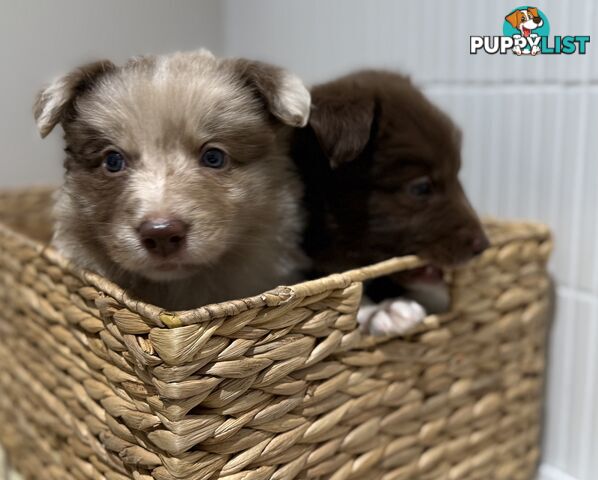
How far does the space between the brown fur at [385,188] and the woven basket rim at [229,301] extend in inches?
4.2

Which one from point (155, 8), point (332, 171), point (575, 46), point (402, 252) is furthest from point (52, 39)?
point (575, 46)

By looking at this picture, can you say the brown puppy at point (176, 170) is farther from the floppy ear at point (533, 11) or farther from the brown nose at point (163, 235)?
the floppy ear at point (533, 11)

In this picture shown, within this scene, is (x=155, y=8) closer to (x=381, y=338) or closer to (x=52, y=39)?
(x=52, y=39)

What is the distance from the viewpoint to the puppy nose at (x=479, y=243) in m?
1.39

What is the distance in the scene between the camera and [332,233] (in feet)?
4.86

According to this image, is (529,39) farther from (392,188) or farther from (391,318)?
(391,318)

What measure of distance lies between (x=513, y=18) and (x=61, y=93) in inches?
40.2

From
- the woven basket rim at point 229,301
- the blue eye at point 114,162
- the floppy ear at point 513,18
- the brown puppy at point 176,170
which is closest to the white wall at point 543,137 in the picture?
the floppy ear at point 513,18

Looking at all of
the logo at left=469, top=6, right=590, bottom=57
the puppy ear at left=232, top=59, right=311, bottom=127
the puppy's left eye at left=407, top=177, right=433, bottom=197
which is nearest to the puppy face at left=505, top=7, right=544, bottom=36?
the logo at left=469, top=6, right=590, bottom=57

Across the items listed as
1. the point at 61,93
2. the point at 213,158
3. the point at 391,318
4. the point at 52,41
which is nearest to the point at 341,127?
the point at 213,158

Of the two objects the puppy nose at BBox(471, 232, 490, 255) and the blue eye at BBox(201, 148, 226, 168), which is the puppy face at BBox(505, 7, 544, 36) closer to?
the puppy nose at BBox(471, 232, 490, 255)

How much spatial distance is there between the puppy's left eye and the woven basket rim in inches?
6.8

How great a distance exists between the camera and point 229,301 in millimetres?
1058

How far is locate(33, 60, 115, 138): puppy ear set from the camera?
124 centimetres
